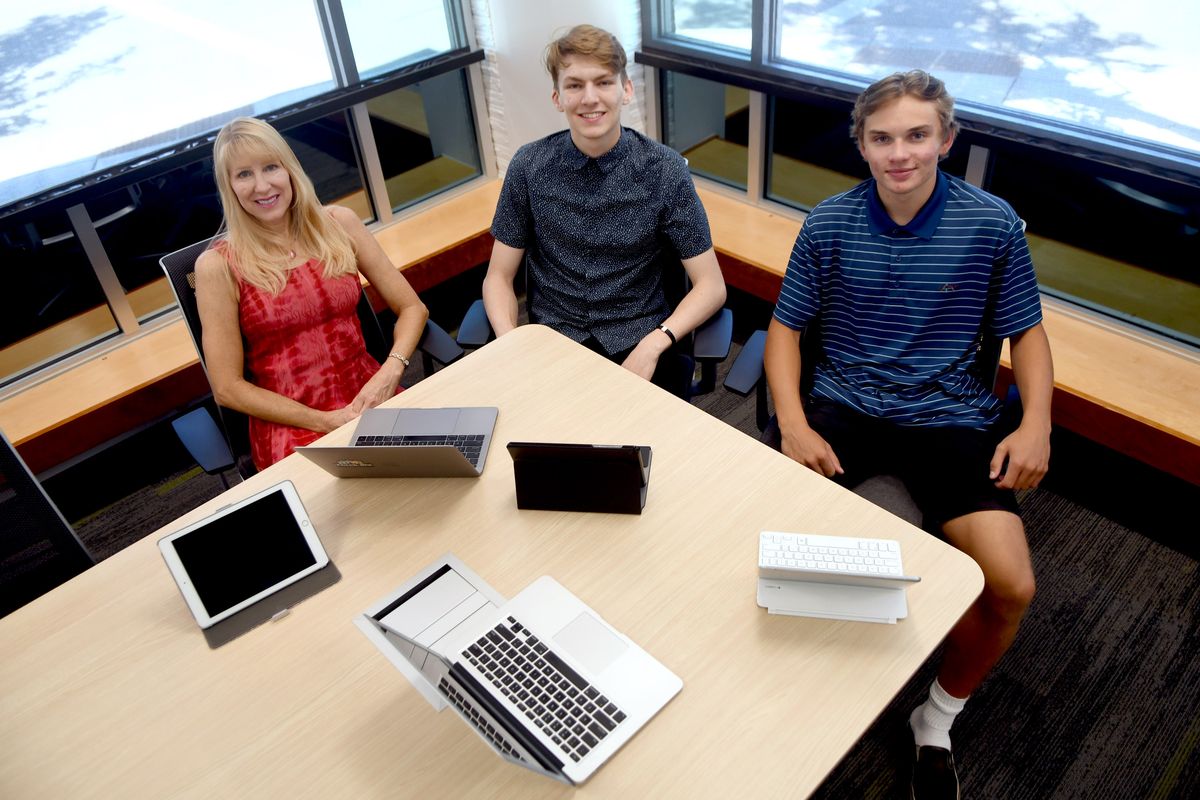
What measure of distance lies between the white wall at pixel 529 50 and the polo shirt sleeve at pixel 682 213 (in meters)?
1.25

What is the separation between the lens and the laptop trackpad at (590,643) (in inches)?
53.5

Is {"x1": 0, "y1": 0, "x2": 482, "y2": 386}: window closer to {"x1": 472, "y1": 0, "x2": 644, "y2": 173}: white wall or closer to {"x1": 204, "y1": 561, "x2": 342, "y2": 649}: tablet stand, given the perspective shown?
{"x1": 472, "y1": 0, "x2": 644, "y2": 173}: white wall

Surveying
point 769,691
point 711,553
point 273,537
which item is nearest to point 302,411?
point 273,537

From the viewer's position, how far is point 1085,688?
84.7 inches

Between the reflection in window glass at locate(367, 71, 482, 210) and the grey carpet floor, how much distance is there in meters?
2.70

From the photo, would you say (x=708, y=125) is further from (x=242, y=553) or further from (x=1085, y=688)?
(x=242, y=553)

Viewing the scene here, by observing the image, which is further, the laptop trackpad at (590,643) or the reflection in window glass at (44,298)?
the reflection in window glass at (44,298)

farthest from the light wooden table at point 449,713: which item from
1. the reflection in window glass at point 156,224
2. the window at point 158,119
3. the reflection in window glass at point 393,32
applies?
the reflection in window glass at point 393,32

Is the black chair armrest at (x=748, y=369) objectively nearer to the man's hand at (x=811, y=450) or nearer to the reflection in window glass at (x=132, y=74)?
the man's hand at (x=811, y=450)

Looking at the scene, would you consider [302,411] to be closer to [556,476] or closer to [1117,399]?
[556,476]

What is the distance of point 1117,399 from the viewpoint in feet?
8.03

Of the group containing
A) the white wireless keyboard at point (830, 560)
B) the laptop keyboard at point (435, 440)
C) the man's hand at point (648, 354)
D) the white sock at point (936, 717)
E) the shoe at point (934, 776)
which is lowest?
the shoe at point (934, 776)

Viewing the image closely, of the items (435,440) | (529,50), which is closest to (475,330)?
(435,440)

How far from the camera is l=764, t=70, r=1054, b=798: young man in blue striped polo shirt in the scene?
1827 millimetres
